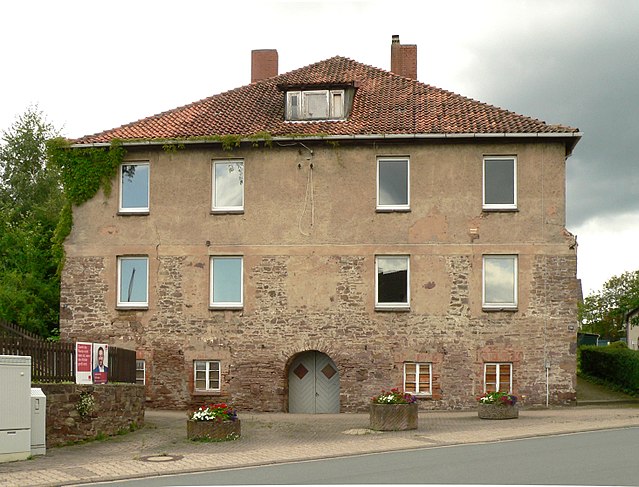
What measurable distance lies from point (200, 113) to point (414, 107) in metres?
7.36

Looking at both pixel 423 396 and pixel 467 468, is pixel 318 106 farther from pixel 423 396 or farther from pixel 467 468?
pixel 467 468

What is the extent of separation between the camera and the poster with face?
65.2ft

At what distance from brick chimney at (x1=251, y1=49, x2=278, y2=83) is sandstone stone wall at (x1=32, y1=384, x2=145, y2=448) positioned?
16.7 meters

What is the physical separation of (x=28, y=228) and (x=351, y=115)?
20.1 metres

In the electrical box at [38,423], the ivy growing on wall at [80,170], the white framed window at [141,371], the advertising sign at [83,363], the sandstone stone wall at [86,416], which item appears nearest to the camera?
the electrical box at [38,423]

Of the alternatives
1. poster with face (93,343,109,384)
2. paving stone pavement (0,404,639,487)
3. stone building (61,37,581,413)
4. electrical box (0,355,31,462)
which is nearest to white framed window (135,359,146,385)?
stone building (61,37,581,413)

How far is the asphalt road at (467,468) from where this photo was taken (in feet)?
42.7

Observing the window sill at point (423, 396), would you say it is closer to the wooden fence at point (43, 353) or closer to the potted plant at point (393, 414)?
the potted plant at point (393, 414)

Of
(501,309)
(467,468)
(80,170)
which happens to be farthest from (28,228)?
(467,468)

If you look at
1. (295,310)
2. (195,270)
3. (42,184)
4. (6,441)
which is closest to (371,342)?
(295,310)

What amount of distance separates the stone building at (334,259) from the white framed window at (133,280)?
0.07m

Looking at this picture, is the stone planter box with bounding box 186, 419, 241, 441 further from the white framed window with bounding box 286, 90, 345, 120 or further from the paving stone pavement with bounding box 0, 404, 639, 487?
the white framed window with bounding box 286, 90, 345, 120

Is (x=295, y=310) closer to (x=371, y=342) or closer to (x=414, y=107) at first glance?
(x=371, y=342)

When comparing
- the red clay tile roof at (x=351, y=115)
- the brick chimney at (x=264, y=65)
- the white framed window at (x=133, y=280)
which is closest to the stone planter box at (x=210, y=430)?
the white framed window at (x=133, y=280)
